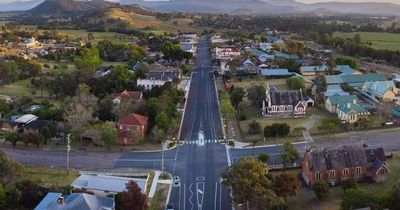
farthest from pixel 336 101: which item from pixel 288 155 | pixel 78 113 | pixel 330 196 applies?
pixel 78 113

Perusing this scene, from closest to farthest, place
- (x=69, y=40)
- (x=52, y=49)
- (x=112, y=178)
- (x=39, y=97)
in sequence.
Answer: (x=112, y=178)
(x=39, y=97)
(x=52, y=49)
(x=69, y=40)

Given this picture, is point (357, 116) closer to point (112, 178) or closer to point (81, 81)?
point (112, 178)

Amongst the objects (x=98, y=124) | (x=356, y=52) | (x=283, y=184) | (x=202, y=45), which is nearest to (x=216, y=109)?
(x=98, y=124)

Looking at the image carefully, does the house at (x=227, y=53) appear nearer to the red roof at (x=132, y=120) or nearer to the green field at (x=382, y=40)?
the green field at (x=382, y=40)

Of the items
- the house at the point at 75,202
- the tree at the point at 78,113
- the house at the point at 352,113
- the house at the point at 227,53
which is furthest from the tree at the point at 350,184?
the house at the point at 227,53

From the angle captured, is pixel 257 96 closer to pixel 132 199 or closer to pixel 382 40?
pixel 132 199

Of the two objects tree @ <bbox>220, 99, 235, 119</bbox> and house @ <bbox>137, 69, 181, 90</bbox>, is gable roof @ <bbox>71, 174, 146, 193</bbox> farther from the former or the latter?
house @ <bbox>137, 69, 181, 90</bbox>
